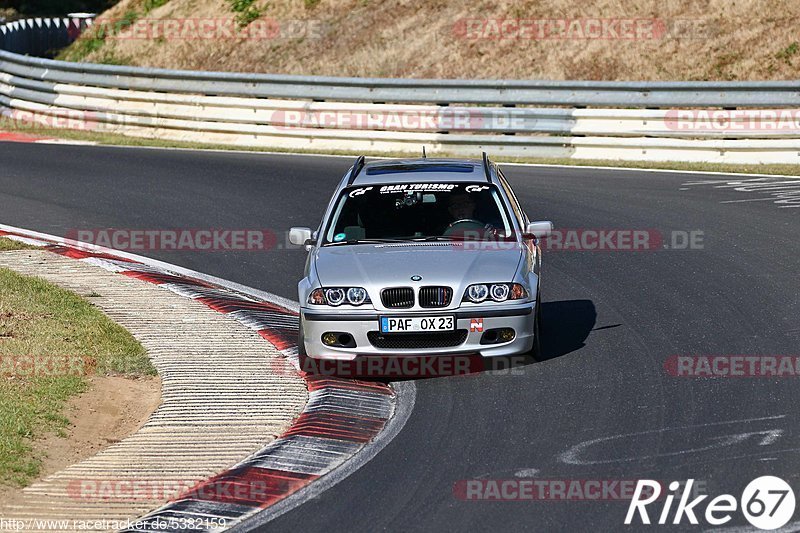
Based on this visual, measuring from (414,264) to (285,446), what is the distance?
214cm

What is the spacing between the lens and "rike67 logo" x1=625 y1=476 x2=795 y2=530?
641cm

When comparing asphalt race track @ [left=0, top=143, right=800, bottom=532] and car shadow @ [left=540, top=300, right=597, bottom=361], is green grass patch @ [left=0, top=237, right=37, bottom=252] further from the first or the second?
car shadow @ [left=540, top=300, right=597, bottom=361]

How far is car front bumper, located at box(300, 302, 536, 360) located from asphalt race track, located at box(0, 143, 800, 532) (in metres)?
0.24

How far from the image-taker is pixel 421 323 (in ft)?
29.9

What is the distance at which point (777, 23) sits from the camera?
24.2 metres

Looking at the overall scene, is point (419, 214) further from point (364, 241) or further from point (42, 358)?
point (42, 358)

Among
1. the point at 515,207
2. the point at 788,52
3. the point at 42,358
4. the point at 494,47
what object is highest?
the point at 494,47

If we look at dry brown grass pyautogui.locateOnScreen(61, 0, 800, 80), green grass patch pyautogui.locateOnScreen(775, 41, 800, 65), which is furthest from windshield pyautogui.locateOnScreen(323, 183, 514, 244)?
green grass patch pyautogui.locateOnScreen(775, 41, 800, 65)

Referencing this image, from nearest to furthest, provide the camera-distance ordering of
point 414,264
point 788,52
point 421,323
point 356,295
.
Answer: point 421,323 → point 356,295 → point 414,264 → point 788,52

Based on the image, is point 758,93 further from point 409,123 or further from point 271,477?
point 271,477

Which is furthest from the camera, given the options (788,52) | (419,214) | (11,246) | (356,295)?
(788,52)

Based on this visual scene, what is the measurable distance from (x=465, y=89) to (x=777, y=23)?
22.8ft

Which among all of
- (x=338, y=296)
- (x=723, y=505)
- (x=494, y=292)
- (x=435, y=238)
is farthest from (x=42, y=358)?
(x=723, y=505)

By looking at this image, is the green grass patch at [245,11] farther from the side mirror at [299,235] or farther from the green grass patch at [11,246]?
the side mirror at [299,235]
